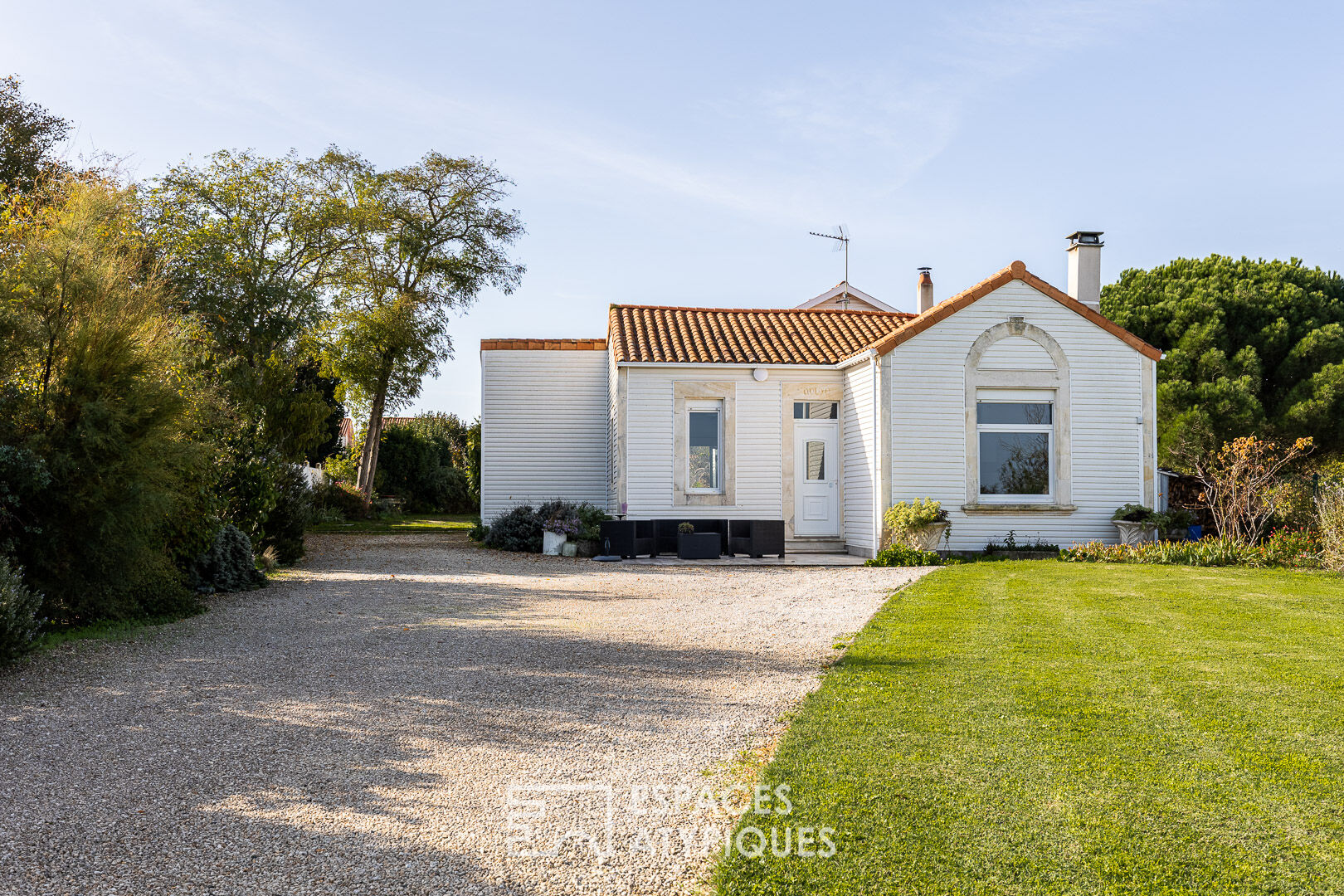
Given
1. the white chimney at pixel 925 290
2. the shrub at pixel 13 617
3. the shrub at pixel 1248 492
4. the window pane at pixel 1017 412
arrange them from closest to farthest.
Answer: the shrub at pixel 13 617 → the shrub at pixel 1248 492 → the window pane at pixel 1017 412 → the white chimney at pixel 925 290

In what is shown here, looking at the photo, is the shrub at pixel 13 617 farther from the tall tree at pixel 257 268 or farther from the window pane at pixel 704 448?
the window pane at pixel 704 448

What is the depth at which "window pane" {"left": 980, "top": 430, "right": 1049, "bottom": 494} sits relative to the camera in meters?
14.7

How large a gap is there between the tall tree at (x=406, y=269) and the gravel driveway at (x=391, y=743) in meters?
16.4

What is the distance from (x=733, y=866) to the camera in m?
3.16

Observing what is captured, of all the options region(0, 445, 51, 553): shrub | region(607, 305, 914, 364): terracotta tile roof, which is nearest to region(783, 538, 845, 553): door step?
region(607, 305, 914, 364): terracotta tile roof

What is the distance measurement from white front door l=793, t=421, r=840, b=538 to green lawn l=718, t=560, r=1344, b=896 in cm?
850

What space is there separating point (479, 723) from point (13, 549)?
4741mm

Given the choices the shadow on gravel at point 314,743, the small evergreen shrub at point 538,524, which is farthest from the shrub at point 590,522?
the shadow on gravel at point 314,743

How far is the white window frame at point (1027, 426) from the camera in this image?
1470 cm

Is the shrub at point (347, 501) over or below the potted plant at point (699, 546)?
over

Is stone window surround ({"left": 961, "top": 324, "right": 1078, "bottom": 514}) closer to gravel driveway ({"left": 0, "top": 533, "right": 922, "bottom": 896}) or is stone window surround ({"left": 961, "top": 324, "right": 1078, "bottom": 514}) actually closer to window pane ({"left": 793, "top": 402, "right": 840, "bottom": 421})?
window pane ({"left": 793, "top": 402, "right": 840, "bottom": 421})

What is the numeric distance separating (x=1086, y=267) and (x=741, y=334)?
6247 millimetres

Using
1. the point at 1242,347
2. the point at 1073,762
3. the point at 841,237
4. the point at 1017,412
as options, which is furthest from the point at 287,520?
the point at 1242,347

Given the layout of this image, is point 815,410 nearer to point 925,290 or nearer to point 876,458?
point 876,458
